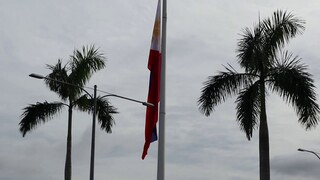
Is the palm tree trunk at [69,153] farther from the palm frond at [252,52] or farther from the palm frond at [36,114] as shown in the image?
the palm frond at [252,52]

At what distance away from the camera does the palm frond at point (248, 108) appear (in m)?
24.7

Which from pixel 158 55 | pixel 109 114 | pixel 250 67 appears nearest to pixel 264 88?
pixel 250 67

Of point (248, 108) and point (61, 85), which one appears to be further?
point (61, 85)

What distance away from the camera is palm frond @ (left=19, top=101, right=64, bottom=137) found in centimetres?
3331

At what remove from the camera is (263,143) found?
78.0ft

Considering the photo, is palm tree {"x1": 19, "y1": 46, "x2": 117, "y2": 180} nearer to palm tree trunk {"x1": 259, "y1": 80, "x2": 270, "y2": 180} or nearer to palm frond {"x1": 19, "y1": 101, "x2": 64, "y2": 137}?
palm frond {"x1": 19, "y1": 101, "x2": 64, "y2": 137}

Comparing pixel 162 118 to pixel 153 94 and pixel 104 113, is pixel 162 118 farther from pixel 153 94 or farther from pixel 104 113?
pixel 104 113

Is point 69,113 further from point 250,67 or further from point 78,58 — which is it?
point 250,67

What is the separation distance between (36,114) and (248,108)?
12.8 m

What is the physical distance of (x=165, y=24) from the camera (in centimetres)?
1677

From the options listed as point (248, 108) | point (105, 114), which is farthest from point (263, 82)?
point (105, 114)

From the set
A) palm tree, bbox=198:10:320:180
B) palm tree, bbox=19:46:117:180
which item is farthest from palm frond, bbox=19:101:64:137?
palm tree, bbox=198:10:320:180

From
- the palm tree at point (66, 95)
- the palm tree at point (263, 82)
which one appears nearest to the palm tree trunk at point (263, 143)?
the palm tree at point (263, 82)

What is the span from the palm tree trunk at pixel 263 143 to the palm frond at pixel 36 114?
41.5 ft
